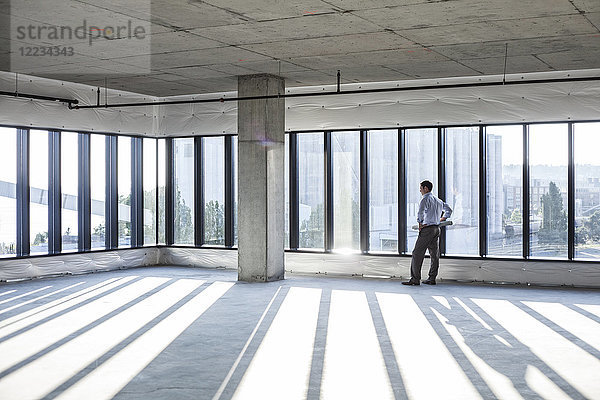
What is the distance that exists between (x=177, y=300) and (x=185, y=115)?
18.2 ft

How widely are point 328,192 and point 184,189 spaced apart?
3.35 meters

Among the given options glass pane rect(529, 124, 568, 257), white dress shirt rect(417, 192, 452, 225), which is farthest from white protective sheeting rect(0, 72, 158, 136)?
glass pane rect(529, 124, 568, 257)

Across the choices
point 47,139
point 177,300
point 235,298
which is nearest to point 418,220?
point 235,298

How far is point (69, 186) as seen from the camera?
12.9 m

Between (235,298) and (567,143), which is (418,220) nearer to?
(567,143)

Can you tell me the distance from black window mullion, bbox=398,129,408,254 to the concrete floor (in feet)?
4.83

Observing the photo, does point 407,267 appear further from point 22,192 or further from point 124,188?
point 22,192

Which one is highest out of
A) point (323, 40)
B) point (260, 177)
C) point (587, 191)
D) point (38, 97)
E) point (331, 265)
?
point (323, 40)

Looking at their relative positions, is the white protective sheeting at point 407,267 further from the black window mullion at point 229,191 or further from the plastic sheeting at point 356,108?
the plastic sheeting at point 356,108

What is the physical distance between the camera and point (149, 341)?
722cm

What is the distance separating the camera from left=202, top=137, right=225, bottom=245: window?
14.1m

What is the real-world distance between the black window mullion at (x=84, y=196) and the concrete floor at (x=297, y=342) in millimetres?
2039

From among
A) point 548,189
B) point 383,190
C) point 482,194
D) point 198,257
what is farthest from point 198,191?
point 548,189

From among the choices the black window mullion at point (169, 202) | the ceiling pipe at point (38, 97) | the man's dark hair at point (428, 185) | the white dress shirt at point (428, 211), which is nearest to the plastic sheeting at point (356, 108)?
the ceiling pipe at point (38, 97)
